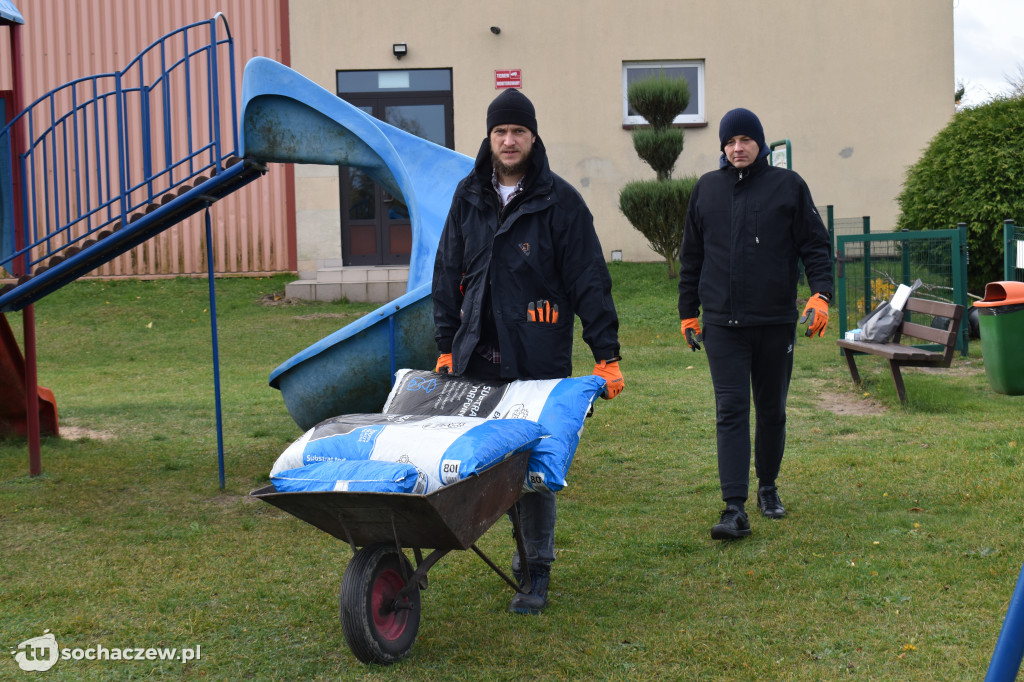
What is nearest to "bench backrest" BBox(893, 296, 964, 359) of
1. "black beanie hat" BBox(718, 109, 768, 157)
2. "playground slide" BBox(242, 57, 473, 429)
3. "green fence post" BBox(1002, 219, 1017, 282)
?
"green fence post" BBox(1002, 219, 1017, 282)

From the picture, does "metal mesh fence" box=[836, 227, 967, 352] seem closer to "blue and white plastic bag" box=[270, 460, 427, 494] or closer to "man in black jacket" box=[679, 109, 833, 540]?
"man in black jacket" box=[679, 109, 833, 540]

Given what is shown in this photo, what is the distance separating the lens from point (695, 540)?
4844 mm

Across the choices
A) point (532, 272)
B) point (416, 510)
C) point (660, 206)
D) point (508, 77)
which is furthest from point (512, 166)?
point (508, 77)

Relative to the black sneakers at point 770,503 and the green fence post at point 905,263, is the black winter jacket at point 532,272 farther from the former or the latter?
the green fence post at point 905,263

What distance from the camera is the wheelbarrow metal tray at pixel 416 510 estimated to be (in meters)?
3.15

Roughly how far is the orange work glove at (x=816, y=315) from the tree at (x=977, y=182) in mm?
7805

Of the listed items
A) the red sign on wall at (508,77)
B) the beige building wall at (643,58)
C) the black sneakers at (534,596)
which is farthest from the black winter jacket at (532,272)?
the red sign on wall at (508,77)

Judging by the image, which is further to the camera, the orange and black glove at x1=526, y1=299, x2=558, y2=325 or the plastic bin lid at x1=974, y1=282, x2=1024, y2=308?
the plastic bin lid at x1=974, y1=282, x2=1024, y2=308

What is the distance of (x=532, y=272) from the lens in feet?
13.1

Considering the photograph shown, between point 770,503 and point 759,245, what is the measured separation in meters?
1.32

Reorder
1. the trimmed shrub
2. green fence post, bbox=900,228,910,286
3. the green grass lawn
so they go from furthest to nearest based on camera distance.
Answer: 1. the trimmed shrub
2. green fence post, bbox=900,228,910,286
3. the green grass lawn

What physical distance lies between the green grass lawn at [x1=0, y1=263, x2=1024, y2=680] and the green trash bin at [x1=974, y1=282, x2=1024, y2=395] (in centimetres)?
75

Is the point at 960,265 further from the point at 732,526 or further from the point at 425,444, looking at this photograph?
the point at 425,444
